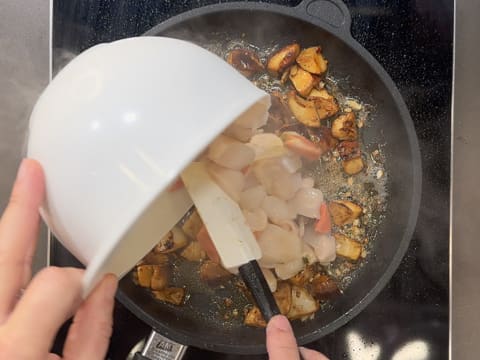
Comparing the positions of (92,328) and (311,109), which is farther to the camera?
(311,109)

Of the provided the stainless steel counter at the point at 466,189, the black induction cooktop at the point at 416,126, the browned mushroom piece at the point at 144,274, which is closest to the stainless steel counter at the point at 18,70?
the black induction cooktop at the point at 416,126

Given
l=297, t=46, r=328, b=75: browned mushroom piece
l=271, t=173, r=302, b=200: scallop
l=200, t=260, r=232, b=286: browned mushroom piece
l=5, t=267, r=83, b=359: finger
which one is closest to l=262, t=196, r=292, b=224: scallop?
l=271, t=173, r=302, b=200: scallop

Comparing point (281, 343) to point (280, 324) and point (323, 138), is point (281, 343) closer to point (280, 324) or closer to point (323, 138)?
point (280, 324)

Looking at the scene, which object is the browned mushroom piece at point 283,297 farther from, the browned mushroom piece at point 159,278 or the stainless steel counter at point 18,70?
the stainless steel counter at point 18,70

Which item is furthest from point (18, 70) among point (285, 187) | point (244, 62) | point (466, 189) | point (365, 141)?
point (466, 189)

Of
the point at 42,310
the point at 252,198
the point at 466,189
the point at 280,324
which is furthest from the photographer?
the point at 466,189

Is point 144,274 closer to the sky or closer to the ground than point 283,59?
closer to the ground
